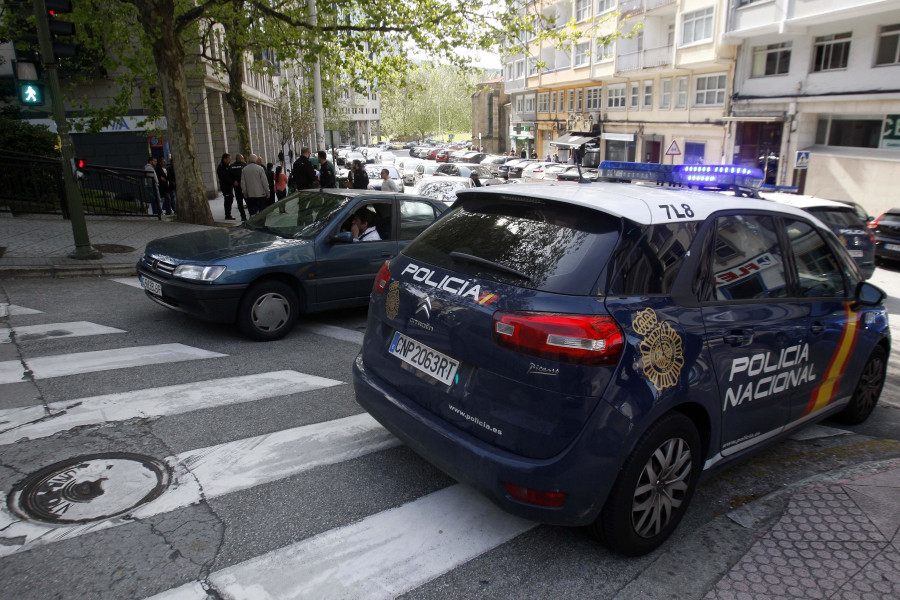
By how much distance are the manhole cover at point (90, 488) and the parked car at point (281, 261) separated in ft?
8.29

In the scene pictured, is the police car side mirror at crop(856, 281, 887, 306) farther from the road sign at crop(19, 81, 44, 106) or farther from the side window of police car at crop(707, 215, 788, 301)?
the road sign at crop(19, 81, 44, 106)

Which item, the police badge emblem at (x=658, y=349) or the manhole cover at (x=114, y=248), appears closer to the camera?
the police badge emblem at (x=658, y=349)

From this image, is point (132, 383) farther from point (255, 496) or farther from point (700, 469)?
point (700, 469)

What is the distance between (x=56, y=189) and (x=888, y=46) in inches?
1061

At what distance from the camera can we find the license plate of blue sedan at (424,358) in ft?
10.4

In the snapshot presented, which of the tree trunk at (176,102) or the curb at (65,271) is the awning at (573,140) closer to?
the tree trunk at (176,102)

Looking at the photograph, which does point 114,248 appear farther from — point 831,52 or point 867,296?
point 831,52

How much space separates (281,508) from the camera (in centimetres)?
337

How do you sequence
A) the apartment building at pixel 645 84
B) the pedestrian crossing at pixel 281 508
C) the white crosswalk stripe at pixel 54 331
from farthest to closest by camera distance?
the apartment building at pixel 645 84
the white crosswalk stripe at pixel 54 331
the pedestrian crossing at pixel 281 508

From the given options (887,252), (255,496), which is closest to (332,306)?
(255,496)

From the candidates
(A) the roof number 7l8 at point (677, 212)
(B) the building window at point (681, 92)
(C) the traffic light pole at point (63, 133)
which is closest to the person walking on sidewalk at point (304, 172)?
(C) the traffic light pole at point (63, 133)

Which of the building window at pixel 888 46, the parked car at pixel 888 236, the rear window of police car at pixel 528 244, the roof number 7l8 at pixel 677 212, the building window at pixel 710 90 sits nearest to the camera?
the rear window of police car at pixel 528 244

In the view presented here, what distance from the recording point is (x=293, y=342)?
6609mm

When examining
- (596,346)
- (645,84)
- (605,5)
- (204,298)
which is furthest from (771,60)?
(596,346)
